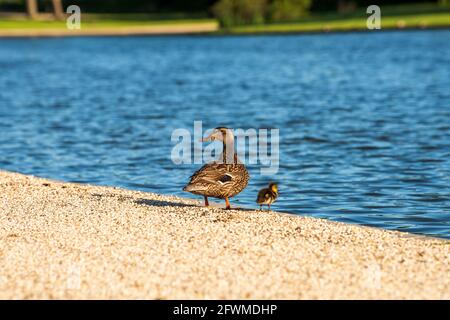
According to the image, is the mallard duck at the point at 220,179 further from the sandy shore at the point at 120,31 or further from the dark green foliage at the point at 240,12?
the dark green foliage at the point at 240,12

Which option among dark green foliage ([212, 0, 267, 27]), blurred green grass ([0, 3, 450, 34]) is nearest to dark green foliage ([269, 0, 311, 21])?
dark green foliage ([212, 0, 267, 27])

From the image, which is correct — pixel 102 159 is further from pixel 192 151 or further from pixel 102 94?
pixel 102 94

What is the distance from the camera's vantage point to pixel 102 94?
1818 inches

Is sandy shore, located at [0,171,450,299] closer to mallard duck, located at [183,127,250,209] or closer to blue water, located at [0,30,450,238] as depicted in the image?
mallard duck, located at [183,127,250,209]

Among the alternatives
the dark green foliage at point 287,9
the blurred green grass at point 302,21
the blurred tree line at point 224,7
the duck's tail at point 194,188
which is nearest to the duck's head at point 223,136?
the duck's tail at point 194,188

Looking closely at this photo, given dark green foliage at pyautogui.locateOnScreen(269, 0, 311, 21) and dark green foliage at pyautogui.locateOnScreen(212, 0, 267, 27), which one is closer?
dark green foliage at pyautogui.locateOnScreen(212, 0, 267, 27)

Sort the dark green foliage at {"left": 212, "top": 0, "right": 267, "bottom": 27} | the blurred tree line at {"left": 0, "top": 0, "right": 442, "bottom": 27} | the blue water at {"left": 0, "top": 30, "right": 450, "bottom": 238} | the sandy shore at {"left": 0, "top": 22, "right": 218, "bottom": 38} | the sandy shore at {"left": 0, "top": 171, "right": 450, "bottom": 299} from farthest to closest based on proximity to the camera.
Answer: the blurred tree line at {"left": 0, "top": 0, "right": 442, "bottom": 27} → the dark green foliage at {"left": 212, "top": 0, "right": 267, "bottom": 27} → the sandy shore at {"left": 0, "top": 22, "right": 218, "bottom": 38} → the blue water at {"left": 0, "top": 30, "right": 450, "bottom": 238} → the sandy shore at {"left": 0, "top": 171, "right": 450, "bottom": 299}

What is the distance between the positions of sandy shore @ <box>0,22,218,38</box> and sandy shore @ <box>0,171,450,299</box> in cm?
8851

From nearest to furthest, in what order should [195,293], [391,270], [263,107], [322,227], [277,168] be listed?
[195,293]
[391,270]
[322,227]
[277,168]
[263,107]

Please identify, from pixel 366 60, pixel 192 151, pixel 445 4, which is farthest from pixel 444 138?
pixel 445 4

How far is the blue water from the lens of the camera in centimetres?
2012

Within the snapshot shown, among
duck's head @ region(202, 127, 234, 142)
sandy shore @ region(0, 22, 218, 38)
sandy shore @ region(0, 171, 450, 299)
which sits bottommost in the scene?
sandy shore @ region(0, 22, 218, 38)

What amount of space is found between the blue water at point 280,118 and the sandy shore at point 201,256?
269cm

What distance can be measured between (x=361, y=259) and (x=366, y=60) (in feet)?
169
